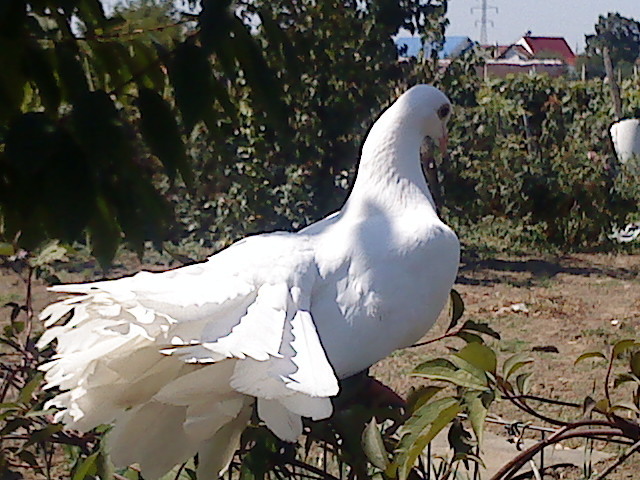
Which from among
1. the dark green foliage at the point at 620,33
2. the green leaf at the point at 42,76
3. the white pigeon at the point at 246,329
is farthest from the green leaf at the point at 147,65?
the dark green foliage at the point at 620,33

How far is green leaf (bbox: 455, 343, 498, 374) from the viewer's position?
100cm

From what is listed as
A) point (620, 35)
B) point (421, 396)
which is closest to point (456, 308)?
point (421, 396)

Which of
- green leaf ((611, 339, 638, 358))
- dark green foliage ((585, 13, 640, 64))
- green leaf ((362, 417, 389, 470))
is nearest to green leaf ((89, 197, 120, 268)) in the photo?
green leaf ((362, 417, 389, 470))

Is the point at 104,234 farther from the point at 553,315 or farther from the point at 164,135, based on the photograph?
the point at 553,315

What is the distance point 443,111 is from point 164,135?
86 cm

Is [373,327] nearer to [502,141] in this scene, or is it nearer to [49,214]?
[49,214]

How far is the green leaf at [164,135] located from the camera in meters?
1.21

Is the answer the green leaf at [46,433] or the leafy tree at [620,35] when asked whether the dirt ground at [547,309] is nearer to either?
the green leaf at [46,433]

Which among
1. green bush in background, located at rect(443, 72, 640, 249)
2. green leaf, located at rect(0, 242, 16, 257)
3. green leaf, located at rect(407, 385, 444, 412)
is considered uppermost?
green leaf, located at rect(0, 242, 16, 257)

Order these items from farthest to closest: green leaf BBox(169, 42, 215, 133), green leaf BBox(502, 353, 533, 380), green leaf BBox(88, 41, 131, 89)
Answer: green leaf BBox(88, 41, 131, 89)
green leaf BBox(169, 42, 215, 133)
green leaf BBox(502, 353, 533, 380)

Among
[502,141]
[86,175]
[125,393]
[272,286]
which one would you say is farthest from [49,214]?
[502,141]

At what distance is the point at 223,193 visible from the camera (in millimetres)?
6824

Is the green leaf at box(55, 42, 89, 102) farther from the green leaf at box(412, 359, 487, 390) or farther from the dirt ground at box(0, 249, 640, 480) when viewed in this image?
the dirt ground at box(0, 249, 640, 480)

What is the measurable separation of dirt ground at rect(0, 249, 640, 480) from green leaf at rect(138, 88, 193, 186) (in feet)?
8.14
